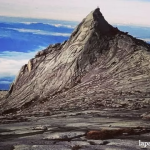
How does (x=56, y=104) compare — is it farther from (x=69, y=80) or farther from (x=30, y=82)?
(x=30, y=82)

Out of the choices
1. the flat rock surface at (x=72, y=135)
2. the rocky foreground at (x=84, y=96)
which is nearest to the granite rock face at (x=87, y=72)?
the rocky foreground at (x=84, y=96)

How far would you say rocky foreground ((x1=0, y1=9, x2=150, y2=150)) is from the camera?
917 inches

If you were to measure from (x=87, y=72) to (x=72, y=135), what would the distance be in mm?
39068

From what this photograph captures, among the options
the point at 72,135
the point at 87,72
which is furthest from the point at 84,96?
the point at 72,135

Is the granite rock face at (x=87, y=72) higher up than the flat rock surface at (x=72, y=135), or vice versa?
the granite rock face at (x=87, y=72)

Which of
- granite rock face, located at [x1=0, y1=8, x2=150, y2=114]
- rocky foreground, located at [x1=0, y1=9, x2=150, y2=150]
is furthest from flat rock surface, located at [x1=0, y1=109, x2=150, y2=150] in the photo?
granite rock face, located at [x1=0, y1=8, x2=150, y2=114]

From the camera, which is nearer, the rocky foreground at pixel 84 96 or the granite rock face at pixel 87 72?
the rocky foreground at pixel 84 96

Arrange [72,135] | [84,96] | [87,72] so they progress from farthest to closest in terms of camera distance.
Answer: [87,72]
[84,96]
[72,135]

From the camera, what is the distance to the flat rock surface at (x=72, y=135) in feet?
69.4

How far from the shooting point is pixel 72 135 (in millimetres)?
23969

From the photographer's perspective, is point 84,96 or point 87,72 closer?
point 84,96

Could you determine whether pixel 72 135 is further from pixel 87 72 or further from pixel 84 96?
pixel 87 72

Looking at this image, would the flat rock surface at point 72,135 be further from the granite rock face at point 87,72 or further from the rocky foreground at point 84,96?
the granite rock face at point 87,72

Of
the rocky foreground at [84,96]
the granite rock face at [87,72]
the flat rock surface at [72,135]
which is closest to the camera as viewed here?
the flat rock surface at [72,135]
